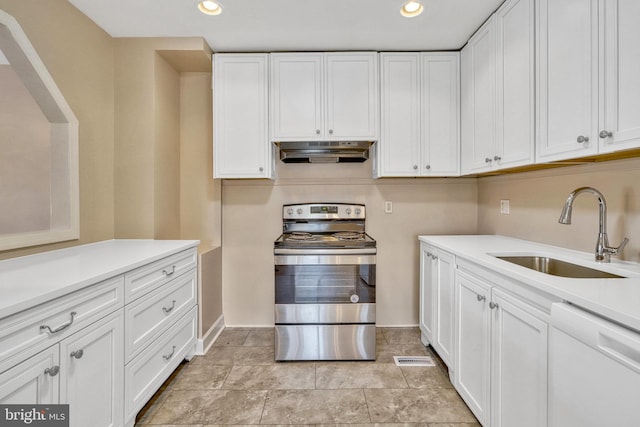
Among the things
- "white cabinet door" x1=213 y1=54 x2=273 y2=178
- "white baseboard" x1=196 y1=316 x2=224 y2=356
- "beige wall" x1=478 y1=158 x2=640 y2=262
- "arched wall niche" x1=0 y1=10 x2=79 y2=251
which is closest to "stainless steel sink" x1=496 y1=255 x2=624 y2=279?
"beige wall" x1=478 y1=158 x2=640 y2=262

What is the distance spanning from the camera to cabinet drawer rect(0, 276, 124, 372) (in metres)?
0.90

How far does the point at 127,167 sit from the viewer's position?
2.24 metres

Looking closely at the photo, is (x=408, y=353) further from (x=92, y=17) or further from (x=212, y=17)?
(x=92, y=17)

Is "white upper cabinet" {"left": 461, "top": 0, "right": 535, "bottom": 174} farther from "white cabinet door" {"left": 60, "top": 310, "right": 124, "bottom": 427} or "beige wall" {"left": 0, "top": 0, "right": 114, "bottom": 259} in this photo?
"beige wall" {"left": 0, "top": 0, "right": 114, "bottom": 259}

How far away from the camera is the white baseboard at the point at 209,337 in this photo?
2.30 meters

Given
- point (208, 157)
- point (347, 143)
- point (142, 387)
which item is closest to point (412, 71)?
point (347, 143)

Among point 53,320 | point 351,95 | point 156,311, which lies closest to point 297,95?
point 351,95

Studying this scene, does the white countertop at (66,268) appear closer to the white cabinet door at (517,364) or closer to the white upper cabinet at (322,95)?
the white upper cabinet at (322,95)

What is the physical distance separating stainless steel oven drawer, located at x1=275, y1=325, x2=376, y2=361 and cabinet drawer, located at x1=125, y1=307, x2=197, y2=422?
2.08 feet

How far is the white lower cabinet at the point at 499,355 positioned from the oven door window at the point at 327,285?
2.12 ft

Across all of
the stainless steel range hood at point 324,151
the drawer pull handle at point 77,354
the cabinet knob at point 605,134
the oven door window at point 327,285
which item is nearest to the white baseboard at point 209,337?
the oven door window at point 327,285

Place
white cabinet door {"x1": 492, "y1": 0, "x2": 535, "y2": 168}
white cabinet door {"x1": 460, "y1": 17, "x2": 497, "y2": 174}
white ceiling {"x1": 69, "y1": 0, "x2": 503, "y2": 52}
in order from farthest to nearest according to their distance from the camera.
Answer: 1. white cabinet door {"x1": 460, "y1": 17, "x2": 497, "y2": 174}
2. white ceiling {"x1": 69, "y1": 0, "x2": 503, "y2": 52}
3. white cabinet door {"x1": 492, "y1": 0, "x2": 535, "y2": 168}

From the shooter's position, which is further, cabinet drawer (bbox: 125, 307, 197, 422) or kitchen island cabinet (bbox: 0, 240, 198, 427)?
cabinet drawer (bbox: 125, 307, 197, 422)

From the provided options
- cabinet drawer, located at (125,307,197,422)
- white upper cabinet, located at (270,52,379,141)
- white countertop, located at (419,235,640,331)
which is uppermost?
white upper cabinet, located at (270,52,379,141)
